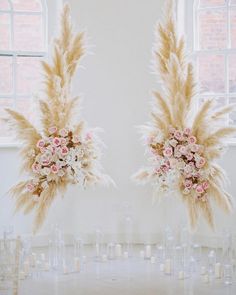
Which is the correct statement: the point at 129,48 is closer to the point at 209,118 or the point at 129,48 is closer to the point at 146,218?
the point at 209,118

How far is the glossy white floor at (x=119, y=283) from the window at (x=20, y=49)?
1546 millimetres

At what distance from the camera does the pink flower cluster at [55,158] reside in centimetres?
509

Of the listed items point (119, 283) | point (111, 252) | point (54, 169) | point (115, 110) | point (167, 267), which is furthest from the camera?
point (115, 110)

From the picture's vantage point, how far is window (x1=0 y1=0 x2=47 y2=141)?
571 cm

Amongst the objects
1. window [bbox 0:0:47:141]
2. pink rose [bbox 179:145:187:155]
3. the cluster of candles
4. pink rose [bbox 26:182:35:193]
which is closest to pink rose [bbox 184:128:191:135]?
pink rose [bbox 179:145:187:155]

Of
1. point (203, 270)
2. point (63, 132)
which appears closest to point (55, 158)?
point (63, 132)

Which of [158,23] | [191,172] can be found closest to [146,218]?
[191,172]

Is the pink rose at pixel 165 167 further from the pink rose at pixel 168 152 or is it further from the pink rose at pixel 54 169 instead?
the pink rose at pixel 54 169

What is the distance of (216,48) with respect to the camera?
5.71 meters

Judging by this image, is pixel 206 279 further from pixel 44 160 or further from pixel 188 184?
pixel 44 160

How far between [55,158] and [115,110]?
3.05ft

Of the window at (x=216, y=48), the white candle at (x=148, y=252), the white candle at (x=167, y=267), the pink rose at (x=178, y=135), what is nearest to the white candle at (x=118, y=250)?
the white candle at (x=148, y=252)

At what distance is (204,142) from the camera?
5.12 meters

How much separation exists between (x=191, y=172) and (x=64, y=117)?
1046mm
